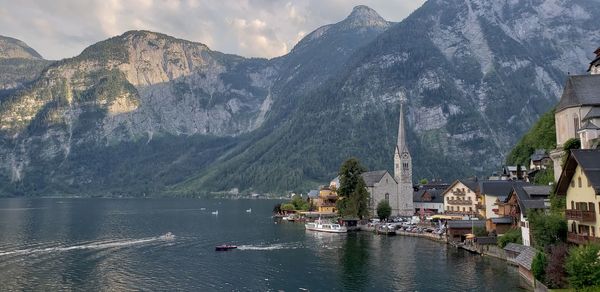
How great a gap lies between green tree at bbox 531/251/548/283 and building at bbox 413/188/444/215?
105 meters

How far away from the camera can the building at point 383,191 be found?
169 m

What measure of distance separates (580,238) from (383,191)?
109 meters

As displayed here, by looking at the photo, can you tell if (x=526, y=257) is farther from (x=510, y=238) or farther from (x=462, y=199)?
(x=462, y=199)

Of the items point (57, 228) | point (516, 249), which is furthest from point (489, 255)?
point (57, 228)

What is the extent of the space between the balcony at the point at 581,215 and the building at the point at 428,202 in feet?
344

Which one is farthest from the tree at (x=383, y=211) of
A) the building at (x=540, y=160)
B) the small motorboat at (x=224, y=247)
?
the small motorboat at (x=224, y=247)

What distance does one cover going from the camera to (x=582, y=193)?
60406 millimetres

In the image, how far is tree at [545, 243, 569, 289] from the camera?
58.5 meters

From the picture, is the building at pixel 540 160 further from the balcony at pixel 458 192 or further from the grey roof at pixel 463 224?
the balcony at pixel 458 192

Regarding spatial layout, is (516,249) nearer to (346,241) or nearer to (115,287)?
(346,241)

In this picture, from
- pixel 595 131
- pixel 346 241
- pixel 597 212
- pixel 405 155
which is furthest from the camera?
pixel 405 155

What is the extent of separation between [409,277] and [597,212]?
97.0 feet

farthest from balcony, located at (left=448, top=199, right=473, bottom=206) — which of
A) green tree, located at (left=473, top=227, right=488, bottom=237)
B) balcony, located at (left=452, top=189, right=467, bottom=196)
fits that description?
green tree, located at (left=473, top=227, right=488, bottom=237)

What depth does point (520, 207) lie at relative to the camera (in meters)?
89.2
